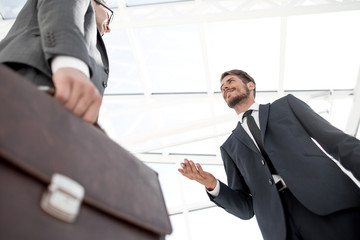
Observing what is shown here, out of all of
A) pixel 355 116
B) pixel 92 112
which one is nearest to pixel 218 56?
pixel 355 116

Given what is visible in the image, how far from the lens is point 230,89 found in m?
2.50

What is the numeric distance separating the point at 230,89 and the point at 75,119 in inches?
78.9

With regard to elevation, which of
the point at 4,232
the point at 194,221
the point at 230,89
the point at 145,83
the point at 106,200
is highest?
the point at 4,232

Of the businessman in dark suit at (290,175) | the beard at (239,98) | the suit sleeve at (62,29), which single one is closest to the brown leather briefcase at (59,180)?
the suit sleeve at (62,29)

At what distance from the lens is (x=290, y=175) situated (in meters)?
1.49

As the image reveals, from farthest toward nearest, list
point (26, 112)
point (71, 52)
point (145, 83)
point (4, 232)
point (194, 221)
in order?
1. point (194, 221)
2. point (145, 83)
3. point (71, 52)
4. point (26, 112)
5. point (4, 232)

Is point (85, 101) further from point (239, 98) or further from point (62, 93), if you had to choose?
point (239, 98)

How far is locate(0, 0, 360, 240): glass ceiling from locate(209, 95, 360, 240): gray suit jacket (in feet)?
8.69

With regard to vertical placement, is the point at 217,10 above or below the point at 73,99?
below

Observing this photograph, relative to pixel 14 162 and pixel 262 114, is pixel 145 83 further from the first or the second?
pixel 14 162

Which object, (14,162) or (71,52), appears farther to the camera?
(71,52)

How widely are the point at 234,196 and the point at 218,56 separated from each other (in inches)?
162

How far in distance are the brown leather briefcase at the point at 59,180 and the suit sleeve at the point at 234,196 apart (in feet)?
4.04

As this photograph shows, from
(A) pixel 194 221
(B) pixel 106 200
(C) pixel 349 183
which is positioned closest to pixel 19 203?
(B) pixel 106 200
